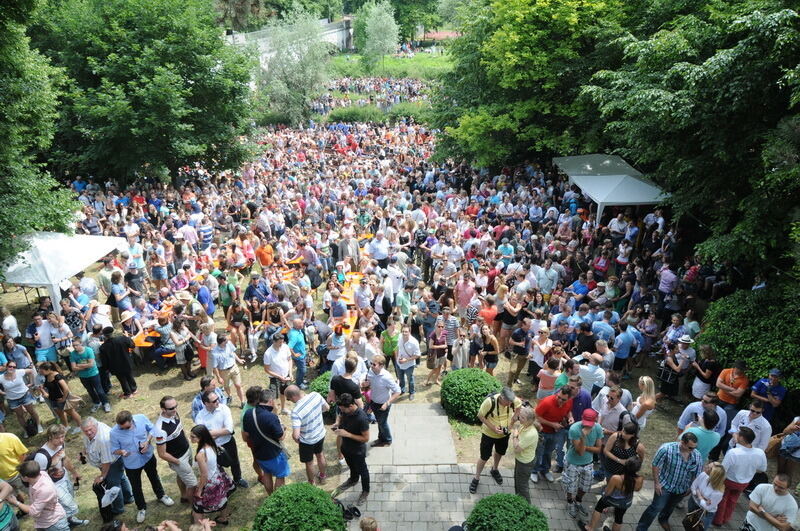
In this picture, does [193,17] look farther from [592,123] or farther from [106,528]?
[106,528]

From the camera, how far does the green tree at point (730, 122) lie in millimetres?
8344

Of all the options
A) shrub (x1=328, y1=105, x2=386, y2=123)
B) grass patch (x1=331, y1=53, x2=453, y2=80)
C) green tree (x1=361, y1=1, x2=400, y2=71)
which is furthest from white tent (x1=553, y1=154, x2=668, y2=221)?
→ green tree (x1=361, y1=1, x2=400, y2=71)

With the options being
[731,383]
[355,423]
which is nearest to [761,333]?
[731,383]

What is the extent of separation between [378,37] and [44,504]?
182 feet

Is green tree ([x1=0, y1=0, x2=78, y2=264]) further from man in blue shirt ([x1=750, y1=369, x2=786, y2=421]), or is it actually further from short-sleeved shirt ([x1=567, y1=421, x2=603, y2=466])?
man in blue shirt ([x1=750, y1=369, x2=786, y2=421])

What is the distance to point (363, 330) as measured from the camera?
884 centimetres

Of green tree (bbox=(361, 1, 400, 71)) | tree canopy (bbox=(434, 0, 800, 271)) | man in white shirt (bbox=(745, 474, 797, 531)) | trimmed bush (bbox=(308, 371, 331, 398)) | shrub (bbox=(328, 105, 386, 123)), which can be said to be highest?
green tree (bbox=(361, 1, 400, 71))

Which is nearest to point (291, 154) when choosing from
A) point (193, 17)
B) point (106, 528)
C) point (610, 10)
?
point (193, 17)

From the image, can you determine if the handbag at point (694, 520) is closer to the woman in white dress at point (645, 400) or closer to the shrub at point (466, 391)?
the woman in white dress at point (645, 400)

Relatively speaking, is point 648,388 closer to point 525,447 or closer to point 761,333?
point 525,447

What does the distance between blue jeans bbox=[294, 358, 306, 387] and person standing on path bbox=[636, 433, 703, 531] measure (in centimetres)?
547

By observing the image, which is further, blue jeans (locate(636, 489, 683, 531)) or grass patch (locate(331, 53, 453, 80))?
grass patch (locate(331, 53, 453, 80))

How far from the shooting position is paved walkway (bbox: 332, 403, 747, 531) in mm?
6621

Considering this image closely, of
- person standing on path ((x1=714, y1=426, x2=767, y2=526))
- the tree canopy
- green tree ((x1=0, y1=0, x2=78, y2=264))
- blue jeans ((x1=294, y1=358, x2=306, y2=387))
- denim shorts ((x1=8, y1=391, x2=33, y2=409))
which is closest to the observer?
person standing on path ((x1=714, y1=426, x2=767, y2=526))
